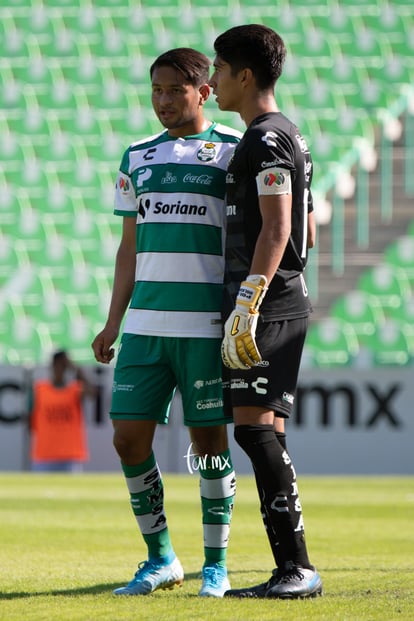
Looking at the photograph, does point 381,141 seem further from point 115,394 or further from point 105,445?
point 115,394

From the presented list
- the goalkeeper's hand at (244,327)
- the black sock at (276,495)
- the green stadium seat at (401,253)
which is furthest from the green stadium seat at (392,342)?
the goalkeeper's hand at (244,327)

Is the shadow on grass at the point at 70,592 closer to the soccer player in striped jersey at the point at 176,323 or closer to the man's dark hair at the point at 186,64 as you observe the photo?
the soccer player in striped jersey at the point at 176,323

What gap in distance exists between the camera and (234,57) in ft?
14.2

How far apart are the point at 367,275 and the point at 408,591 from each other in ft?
46.6

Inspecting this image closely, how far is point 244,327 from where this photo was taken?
4070 millimetres

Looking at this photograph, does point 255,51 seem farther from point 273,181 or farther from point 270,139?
point 273,181

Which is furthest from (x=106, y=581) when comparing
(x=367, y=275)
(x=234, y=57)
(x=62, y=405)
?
(x=367, y=275)

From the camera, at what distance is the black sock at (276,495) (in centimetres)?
419

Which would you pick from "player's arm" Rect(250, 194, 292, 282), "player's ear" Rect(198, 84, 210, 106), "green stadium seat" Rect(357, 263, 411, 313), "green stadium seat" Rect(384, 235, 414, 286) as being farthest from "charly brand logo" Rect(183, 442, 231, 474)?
"green stadium seat" Rect(384, 235, 414, 286)

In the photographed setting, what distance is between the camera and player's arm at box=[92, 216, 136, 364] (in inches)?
188

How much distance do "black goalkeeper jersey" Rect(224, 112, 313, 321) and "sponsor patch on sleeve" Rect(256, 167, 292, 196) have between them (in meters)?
0.02

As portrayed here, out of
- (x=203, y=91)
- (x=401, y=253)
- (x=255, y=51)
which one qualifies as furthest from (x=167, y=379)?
(x=401, y=253)

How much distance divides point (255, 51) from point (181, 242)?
28.2 inches

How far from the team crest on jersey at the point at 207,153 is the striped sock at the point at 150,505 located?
1.08 m
